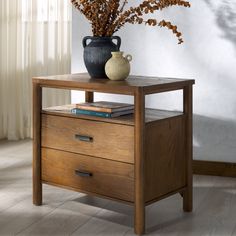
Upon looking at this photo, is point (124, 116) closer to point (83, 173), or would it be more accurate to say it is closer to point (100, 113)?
point (100, 113)

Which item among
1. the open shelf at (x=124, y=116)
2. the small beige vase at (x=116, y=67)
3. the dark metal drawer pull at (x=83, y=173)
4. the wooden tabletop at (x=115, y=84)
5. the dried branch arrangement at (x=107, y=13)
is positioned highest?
the dried branch arrangement at (x=107, y=13)

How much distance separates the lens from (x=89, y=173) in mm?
2359

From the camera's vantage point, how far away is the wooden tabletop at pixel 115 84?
2.17 meters

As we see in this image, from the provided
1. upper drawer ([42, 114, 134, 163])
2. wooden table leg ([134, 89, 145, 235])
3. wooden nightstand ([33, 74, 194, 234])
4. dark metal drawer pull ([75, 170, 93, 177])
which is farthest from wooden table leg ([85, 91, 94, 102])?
wooden table leg ([134, 89, 145, 235])

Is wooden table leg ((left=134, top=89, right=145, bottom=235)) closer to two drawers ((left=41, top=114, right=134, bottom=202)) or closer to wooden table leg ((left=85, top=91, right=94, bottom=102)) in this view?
two drawers ((left=41, top=114, right=134, bottom=202))

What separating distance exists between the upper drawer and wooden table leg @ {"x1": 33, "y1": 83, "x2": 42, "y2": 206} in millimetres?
25

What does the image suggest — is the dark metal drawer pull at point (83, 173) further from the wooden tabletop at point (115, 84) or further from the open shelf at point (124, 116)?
the wooden tabletop at point (115, 84)

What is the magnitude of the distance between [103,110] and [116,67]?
0.18 m

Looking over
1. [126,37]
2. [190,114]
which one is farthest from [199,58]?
[190,114]

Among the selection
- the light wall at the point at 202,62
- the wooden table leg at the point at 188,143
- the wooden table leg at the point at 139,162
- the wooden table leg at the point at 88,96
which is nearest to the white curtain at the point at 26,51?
the light wall at the point at 202,62

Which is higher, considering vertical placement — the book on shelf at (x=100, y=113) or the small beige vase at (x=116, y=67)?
the small beige vase at (x=116, y=67)

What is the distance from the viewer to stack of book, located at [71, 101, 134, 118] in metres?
2.28

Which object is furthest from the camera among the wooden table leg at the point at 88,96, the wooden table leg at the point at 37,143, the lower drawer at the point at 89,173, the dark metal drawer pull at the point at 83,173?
the wooden table leg at the point at 88,96

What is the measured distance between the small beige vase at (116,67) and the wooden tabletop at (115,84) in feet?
0.09
